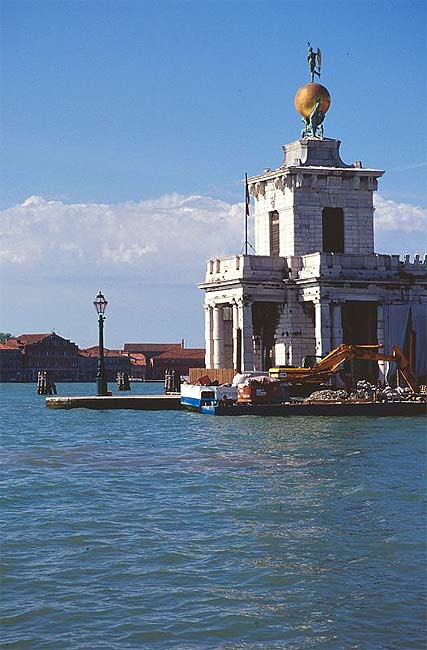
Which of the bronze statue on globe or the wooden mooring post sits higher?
the bronze statue on globe

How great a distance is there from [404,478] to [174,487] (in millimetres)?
5116

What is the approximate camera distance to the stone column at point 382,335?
57.5m

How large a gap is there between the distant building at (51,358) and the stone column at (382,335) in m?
137

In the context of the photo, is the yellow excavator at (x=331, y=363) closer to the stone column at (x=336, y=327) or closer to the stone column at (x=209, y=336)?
the stone column at (x=336, y=327)

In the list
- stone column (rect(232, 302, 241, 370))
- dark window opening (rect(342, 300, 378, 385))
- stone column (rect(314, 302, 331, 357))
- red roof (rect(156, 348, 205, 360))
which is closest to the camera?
stone column (rect(314, 302, 331, 357))

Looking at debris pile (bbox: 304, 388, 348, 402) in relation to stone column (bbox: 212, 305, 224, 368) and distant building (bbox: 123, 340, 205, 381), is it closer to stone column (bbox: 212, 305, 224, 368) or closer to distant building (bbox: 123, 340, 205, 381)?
stone column (bbox: 212, 305, 224, 368)

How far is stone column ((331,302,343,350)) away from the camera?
5694 centimetres

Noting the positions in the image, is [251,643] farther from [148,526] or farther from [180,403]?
[180,403]

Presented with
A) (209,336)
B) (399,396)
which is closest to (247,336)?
(209,336)

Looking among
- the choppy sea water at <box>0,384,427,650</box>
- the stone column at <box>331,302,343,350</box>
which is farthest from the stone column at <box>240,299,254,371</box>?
the choppy sea water at <box>0,384,427,650</box>

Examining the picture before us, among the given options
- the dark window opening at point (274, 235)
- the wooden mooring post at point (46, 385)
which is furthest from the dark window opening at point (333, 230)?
the wooden mooring post at point (46, 385)

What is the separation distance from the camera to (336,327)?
56.9m

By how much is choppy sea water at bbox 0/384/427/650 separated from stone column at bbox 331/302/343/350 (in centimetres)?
2528

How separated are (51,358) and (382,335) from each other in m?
139
